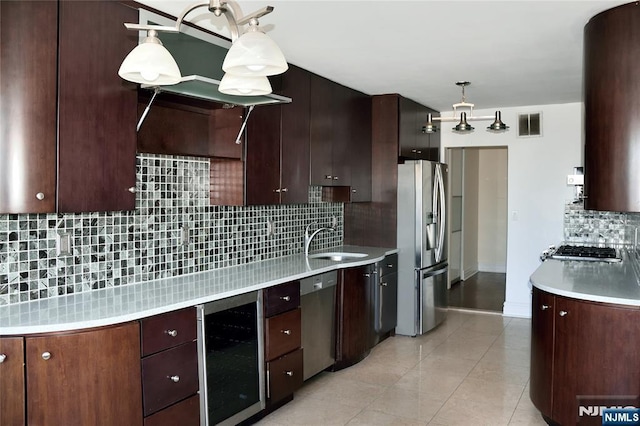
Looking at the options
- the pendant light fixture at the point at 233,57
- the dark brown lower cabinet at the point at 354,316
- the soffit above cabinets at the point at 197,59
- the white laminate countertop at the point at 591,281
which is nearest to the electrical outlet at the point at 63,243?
the soffit above cabinets at the point at 197,59

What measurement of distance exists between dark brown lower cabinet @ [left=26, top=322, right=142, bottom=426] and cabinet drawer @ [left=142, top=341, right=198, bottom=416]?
6 centimetres

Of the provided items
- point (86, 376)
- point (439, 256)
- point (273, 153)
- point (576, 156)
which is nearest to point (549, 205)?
point (576, 156)

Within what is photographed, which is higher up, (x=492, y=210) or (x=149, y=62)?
(x=149, y=62)

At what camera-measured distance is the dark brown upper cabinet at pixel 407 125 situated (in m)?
5.21

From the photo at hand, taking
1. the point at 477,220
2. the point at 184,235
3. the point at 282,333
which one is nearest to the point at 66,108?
the point at 184,235

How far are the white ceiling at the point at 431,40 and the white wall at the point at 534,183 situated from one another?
896mm

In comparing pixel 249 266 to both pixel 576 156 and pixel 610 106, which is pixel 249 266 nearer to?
pixel 610 106

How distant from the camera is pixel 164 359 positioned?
251cm

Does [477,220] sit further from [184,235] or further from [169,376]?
[169,376]

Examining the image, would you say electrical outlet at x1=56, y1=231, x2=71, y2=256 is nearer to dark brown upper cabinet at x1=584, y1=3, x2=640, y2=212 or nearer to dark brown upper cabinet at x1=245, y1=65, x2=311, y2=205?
Answer: dark brown upper cabinet at x1=245, y1=65, x2=311, y2=205

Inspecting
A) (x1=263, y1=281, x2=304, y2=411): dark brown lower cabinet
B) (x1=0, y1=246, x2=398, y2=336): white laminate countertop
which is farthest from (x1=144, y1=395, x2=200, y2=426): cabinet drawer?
(x1=263, y1=281, x2=304, y2=411): dark brown lower cabinet

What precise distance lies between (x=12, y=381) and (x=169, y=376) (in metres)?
Answer: 0.70

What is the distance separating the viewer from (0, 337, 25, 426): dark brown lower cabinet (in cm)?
202

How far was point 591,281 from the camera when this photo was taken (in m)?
3.23
